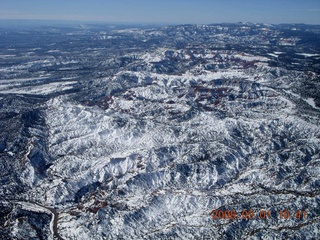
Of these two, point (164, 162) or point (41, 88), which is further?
point (41, 88)

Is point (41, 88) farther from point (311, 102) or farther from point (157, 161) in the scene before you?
point (311, 102)

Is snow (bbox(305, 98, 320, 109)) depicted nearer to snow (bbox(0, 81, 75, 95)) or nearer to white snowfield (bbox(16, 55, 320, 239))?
white snowfield (bbox(16, 55, 320, 239))
